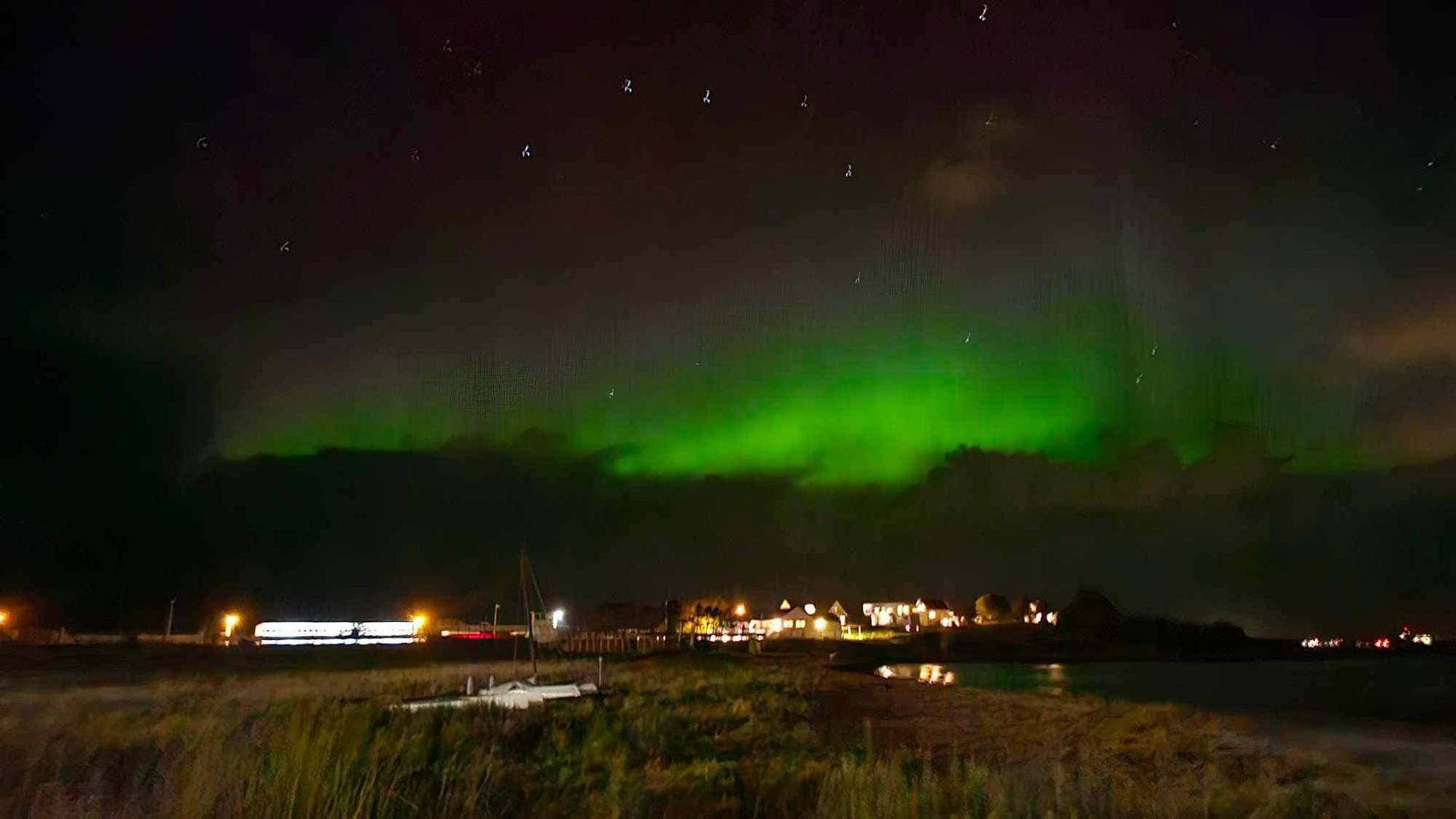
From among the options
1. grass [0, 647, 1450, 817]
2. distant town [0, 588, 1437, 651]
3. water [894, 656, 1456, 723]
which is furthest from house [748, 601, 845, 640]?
grass [0, 647, 1450, 817]

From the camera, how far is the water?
5969cm

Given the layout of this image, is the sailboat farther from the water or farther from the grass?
the water

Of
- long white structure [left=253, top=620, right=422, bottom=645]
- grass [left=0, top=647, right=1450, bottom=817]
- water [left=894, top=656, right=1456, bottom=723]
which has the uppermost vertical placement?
long white structure [left=253, top=620, right=422, bottom=645]

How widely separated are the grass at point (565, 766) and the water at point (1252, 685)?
28071mm

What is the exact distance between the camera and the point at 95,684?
3478cm

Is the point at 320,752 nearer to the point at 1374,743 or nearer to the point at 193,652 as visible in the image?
the point at 1374,743

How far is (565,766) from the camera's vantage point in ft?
53.5

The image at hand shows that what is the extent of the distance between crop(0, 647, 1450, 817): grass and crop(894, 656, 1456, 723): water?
28071mm

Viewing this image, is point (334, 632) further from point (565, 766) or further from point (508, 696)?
point (565, 766)

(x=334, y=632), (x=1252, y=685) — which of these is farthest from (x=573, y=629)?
(x=1252, y=685)

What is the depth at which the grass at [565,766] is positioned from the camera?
31.6 ft

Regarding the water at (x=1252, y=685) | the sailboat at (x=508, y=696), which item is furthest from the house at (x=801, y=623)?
the sailboat at (x=508, y=696)

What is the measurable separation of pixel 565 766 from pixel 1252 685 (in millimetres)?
81694

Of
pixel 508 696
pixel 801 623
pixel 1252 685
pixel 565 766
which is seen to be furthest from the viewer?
pixel 801 623
